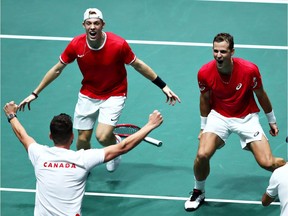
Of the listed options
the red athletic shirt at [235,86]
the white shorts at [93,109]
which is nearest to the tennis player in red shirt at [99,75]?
the white shorts at [93,109]

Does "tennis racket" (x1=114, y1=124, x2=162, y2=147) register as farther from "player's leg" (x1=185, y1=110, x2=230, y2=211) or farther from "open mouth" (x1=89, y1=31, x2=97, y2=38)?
"open mouth" (x1=89, y1=31, x2=97, y2=38)

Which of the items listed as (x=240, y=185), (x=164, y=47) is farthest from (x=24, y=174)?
(x=164, y=47)

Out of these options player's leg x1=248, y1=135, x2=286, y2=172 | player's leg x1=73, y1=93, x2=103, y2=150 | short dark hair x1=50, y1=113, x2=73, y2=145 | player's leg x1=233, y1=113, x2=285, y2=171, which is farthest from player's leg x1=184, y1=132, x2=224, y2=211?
short dark hair x1=50, y1=113, x2=73, y2=145

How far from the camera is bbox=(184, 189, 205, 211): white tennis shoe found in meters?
9.89

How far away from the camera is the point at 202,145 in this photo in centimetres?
955

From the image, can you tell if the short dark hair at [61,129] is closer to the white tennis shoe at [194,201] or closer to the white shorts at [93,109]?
the white shorts at [93,109]

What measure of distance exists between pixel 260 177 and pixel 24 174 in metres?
3.63

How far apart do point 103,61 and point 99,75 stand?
0.79 ft

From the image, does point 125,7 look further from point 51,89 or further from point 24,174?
point 24,174

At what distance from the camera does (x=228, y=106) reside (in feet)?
31.7

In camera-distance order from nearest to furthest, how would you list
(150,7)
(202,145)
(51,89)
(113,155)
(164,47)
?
(113,155) < (202,145) < (51,89) < (164,47) < (150,7)

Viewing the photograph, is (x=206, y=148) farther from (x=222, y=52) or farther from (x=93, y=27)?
(x=93, y=27)

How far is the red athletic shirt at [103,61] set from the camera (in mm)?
9805

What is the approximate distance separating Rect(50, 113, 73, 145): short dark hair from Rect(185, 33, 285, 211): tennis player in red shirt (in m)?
2.75
